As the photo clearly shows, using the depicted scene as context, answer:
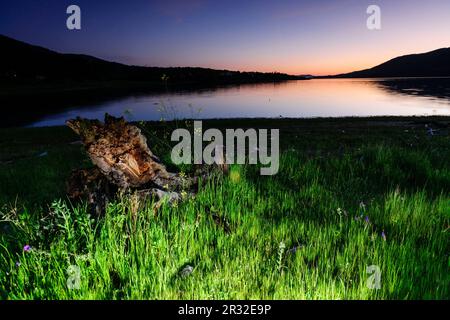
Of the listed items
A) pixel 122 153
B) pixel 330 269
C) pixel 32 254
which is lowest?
pixel 330 269

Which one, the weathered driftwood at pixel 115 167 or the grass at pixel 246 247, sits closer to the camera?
the grass at pixel 246 247

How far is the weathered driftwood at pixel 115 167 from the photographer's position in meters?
5.91

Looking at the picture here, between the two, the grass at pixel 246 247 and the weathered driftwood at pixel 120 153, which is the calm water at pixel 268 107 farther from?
the grass at pixel 246 247

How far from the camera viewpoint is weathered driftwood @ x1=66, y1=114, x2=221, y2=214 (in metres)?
5.91

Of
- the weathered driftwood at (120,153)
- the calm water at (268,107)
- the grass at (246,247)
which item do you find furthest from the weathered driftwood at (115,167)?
the calm water at (268,107)

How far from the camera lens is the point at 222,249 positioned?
391 cm

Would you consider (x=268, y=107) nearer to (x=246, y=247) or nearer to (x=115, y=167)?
(x=115, y=167)

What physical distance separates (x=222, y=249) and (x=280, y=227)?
91cm

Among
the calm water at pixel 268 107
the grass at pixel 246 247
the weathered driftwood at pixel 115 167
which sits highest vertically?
the calm water at pixel 268 107

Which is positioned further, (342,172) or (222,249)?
(342,172)

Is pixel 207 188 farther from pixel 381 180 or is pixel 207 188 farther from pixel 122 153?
pixel 381 180

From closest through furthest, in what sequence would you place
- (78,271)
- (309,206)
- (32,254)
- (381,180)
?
(78,271) → (32,254) → (309,206) → (381,180)

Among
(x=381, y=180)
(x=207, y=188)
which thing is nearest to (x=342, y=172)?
(x=381, y=180)

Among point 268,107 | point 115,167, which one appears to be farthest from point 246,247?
point 268,107
